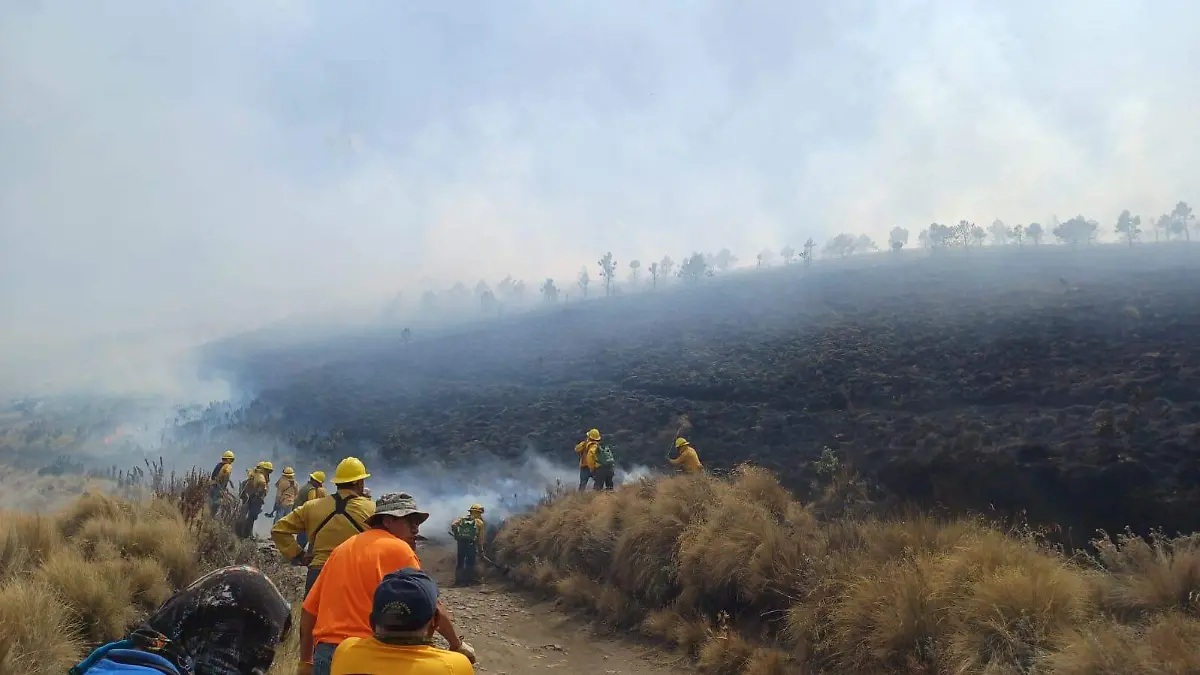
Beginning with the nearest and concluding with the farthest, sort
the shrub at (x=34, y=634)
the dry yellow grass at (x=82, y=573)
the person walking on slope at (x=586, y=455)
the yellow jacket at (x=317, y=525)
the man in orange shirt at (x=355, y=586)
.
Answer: the man in orange shirt at (x=355, y=586), the shrub at (x=34, y=634), the dry yellow grass at (x=82, y=573), the yellow jacket at (x=317, y=525), the person walking on slope at (x=586, y=455)

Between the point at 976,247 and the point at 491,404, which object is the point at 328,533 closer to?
the point at 491,404

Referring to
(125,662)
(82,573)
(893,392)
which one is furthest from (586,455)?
(893,392)

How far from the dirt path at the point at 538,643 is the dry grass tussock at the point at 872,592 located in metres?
0.32

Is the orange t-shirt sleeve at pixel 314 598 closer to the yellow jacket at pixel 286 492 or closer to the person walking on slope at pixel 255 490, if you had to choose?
the person walking on slope at pixel 255 490

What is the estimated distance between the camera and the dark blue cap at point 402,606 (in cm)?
210

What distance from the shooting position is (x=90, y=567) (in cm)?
514

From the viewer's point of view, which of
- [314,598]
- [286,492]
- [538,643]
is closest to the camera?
[314,598]

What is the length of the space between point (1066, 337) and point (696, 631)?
97.1ft

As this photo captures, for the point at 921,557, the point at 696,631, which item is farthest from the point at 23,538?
the point at 921,557

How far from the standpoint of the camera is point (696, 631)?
6629mm

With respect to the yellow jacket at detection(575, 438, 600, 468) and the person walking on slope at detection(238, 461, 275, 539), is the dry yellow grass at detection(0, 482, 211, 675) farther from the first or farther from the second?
the yellow jacket at detection(575, 438, 600, 468)

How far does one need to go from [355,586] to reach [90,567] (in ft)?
12.0

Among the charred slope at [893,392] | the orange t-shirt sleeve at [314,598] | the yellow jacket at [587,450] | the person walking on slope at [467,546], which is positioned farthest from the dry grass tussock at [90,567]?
the charred slope at [893,392]

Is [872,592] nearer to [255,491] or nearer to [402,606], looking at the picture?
[402,606]
